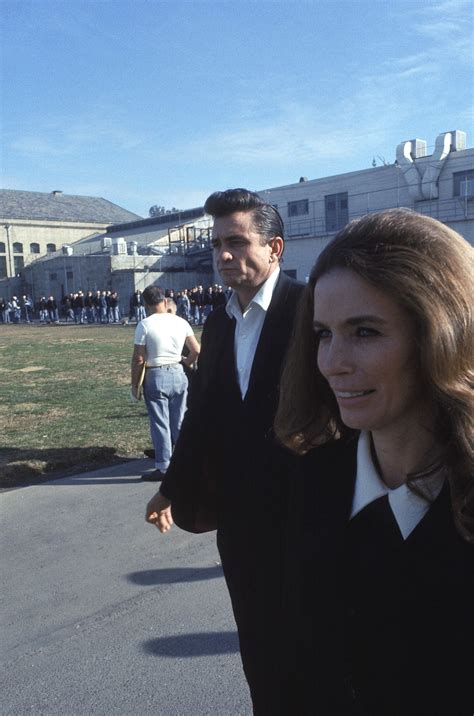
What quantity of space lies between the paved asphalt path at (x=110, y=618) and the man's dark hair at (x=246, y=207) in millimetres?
2130

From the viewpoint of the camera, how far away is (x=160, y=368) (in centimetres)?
653

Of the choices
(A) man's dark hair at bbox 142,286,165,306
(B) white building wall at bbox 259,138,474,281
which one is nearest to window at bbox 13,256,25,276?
(B) white building wall at bbox 259,138,474,281

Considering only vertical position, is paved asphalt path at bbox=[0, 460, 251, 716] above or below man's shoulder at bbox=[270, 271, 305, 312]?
below

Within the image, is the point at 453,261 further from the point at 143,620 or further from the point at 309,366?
the point at 143,620

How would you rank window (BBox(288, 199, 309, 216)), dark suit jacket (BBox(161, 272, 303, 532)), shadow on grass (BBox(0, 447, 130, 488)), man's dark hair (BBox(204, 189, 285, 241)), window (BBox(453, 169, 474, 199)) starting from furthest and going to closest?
window (BBox(288, 199, 309, 216))
window (BBox(453, 169, 474, 199))
shadow on grass (BBox(0, 447, 130, 488))
man's dark hair (BBox(204, 189, 285, 241))
dark suit jacket (BBox(161, 272, 303, 532))

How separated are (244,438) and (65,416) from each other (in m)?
8.02

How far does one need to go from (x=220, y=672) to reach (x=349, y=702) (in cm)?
203

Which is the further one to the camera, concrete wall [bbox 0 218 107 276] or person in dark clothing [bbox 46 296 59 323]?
concrete wall [bbox 0 218 107 276]

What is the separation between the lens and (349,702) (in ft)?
4.35

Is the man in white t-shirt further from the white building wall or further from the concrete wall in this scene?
the concrete wall

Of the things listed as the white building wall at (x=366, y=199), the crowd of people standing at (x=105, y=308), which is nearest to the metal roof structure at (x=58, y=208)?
the crowd of people standing at (x=105, y=308)

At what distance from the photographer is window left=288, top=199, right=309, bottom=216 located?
134ft

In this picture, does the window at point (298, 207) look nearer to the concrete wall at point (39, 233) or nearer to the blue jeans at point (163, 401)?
the concrete wall at point (39, 233)

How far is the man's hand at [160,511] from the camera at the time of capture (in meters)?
2.63
